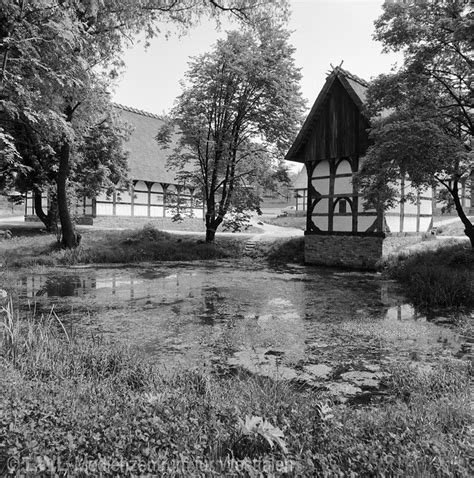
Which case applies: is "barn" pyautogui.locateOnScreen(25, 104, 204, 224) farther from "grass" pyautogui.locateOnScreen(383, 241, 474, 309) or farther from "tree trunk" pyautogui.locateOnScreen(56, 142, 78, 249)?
"grass" pyautogui.locateOnScreen(383, 241, 474, 309)

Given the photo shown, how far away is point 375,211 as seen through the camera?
15289mm

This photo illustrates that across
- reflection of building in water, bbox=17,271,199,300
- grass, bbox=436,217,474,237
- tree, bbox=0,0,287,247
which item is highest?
tree, bbox=0,0,287,247

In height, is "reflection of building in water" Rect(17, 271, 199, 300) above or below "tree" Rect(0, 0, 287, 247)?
below

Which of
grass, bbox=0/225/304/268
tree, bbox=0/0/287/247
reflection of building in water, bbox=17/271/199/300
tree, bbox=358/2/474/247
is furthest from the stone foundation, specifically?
tree, bbox=0/0/287/247

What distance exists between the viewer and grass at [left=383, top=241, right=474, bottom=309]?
8.88m

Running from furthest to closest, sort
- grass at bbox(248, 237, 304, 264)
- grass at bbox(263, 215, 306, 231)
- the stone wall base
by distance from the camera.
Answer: grass at bbox(263, 215, 306, 231) → grass at bbox(248, 237, 304, 264) → the stone wall base

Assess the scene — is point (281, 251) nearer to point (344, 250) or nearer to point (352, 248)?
point (344, 250)

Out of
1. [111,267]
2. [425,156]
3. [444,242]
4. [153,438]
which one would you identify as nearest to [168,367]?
[153,438]

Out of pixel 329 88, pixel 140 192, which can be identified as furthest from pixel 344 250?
pixel 140 192

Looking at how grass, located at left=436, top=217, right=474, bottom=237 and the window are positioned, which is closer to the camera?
the window

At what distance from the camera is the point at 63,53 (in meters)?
7.46

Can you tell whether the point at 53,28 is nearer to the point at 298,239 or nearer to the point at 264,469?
the point at 264,469

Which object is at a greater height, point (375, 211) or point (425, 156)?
point (425, 156)

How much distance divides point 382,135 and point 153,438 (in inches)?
390
